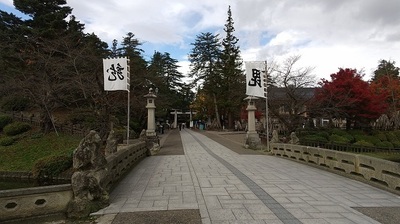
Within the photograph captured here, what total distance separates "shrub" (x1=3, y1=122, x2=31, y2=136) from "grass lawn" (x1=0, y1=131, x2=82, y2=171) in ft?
3.22

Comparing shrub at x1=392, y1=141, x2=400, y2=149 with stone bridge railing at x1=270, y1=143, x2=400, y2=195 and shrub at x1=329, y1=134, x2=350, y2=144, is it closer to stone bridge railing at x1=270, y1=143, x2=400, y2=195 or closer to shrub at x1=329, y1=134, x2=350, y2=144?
shrub at x1=329, y1=134, x2=350, y2=144

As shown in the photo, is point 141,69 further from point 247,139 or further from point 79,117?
point 247,139

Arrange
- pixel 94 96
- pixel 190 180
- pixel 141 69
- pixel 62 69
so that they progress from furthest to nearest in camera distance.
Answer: pixel 141 69 < pixel 62 69 < pixel 94 96 < pixel 190 180

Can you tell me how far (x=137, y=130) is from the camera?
30.3 m

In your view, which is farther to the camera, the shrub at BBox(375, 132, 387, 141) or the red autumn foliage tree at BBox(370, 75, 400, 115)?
the red autumn foliage tree at BBox(370, 75, 400, 115)

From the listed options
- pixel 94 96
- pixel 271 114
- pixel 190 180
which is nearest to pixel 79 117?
pixel 94 96

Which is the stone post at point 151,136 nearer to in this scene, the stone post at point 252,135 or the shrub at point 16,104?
the stone post at point 252,135

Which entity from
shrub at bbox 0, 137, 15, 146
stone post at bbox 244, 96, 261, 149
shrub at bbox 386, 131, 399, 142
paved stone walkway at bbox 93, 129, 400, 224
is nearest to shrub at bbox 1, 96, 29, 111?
shrub at bbox 0, 137, 15, 146

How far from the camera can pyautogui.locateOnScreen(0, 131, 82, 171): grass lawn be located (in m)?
17.2

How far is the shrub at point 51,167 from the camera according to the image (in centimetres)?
1377

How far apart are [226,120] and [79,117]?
30478mm

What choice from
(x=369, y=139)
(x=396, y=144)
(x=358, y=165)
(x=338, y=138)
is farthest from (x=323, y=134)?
(x=358, y=165)

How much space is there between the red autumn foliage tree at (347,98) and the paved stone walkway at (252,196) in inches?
554

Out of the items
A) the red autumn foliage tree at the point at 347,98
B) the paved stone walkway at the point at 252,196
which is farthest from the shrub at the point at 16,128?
the red autumn foliage tree at the point at 347,98
